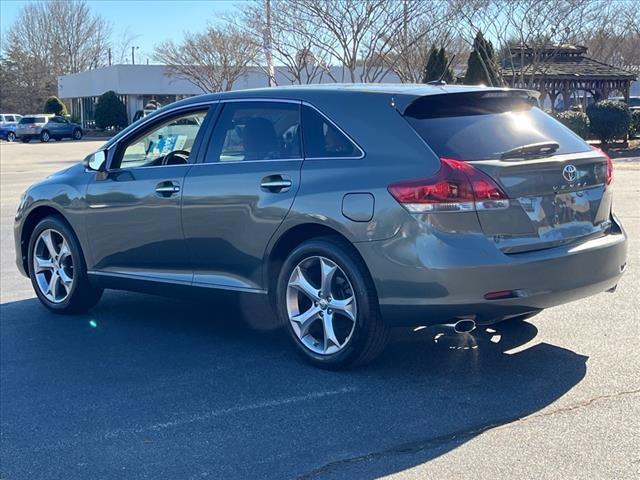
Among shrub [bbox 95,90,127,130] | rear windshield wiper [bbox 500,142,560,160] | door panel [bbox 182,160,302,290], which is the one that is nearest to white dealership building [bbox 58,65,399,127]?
shrub [bbox 95,90,127,130]

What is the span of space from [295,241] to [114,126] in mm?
53464

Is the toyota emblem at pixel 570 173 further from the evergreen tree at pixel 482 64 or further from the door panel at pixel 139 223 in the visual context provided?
the evergreen tree at pixel 482 64

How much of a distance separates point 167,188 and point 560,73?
29779 millimetres

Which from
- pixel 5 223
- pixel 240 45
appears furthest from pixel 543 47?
pixel 5 223

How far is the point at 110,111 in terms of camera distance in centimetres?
5553

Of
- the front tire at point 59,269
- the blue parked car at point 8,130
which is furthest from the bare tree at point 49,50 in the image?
the front tire at point 59,269

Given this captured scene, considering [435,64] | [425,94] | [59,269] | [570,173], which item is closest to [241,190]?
[425,94]

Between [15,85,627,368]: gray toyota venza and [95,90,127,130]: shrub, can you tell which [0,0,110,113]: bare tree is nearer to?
[95,90,127,130]: shrub

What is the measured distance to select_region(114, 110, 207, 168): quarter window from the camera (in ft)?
21.5

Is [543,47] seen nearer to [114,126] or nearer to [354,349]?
[354,349]

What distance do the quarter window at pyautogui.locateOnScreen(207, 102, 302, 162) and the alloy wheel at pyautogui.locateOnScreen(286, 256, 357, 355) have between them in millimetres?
751

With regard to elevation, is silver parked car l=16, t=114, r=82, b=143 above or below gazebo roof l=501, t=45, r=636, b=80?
below

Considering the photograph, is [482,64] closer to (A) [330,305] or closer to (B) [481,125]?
(B) [481,125]

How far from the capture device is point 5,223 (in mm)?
13719
